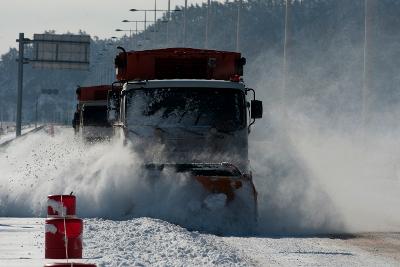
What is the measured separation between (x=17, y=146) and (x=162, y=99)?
3218 cm

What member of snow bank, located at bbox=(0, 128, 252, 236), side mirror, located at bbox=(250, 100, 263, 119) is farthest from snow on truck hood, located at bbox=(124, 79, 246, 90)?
snow bank, located at bbox=(0, 128, 252, 236)

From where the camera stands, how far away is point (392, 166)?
1548 inches

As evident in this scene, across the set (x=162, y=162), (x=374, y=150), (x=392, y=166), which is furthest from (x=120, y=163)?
(x=374, y=150)

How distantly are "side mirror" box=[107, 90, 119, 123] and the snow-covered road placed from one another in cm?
265

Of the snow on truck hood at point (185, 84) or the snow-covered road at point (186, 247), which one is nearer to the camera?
the snow-covered road at point (186, 247)

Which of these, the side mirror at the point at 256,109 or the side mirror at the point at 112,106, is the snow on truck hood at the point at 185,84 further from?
the side mirror at the point at 256,109

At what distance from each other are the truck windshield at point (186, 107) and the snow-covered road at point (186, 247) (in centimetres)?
245

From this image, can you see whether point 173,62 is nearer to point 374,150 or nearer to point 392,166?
point 392,166

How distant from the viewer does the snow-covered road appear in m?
12.6

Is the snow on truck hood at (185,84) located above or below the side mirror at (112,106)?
above

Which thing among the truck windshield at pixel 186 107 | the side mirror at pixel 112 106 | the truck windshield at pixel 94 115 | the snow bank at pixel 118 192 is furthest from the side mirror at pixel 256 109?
the truck windshield at pixel 94 115

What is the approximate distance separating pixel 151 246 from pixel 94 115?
19478 millimetres

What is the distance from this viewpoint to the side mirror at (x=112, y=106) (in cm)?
1973

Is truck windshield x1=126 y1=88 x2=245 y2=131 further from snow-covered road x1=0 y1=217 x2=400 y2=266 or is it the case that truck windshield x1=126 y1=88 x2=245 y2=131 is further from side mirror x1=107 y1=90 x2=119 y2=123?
snow-covered road x1=0 y1=217 x2=400 y2=266
